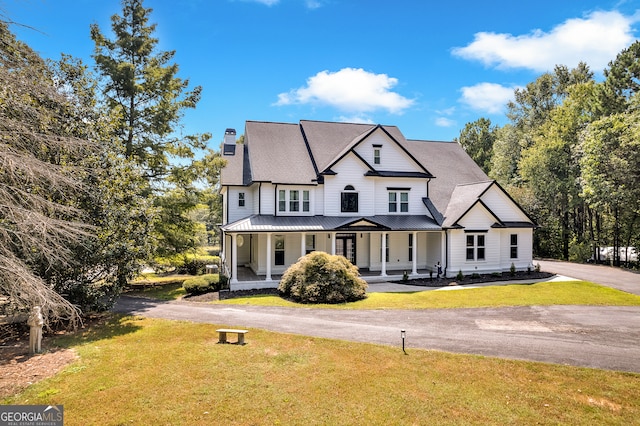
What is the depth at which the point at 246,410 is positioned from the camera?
6.93 m

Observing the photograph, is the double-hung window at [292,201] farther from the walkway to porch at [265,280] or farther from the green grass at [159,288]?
the green grass at [159,288]

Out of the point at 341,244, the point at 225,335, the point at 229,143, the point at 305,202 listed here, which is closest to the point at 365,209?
the point at 341,244

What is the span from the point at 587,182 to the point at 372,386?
102 ft

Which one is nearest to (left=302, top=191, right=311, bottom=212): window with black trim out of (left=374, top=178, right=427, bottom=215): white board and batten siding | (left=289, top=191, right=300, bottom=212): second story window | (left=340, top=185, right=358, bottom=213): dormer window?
(left=289, top=191, right=300, bottom=212): second story window

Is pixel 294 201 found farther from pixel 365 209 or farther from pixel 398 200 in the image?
pixel 398 200

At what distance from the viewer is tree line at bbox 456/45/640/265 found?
27.8 m

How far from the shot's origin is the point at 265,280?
21.1 metres

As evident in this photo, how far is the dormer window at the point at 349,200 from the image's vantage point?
24750 mm

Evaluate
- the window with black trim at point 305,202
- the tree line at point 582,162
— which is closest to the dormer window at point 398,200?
the window with black trim at point 305,202

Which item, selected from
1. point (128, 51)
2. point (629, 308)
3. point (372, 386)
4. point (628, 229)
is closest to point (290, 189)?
point (128, 51)

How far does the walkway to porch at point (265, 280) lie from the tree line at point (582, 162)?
11544mm

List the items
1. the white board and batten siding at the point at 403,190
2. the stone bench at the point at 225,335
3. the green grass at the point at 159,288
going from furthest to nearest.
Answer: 1. the white board and batten siding at the point at 403,190
2. the green grass at the point at 159,288
3. the stone bench at the point at 225,335

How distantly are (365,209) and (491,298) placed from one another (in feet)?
33.0

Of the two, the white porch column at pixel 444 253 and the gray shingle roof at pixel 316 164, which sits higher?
the gray shingle roof at pixel 316 164
